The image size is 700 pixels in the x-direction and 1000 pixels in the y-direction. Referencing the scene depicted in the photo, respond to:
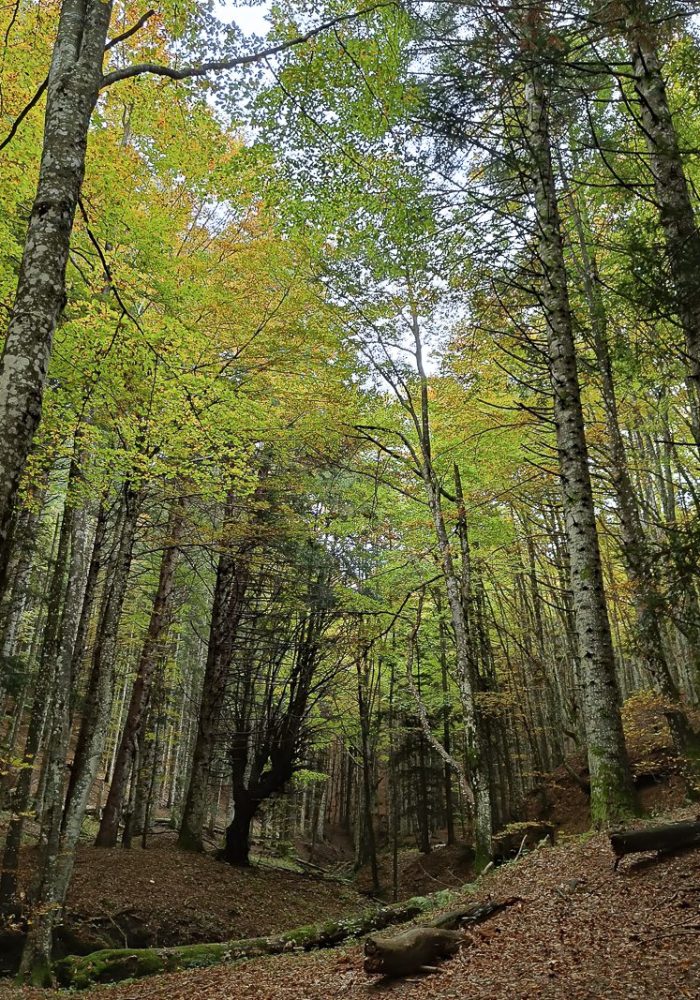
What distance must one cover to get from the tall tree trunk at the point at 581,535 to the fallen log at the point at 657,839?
1.12 m

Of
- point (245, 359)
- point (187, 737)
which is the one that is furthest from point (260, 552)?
point (187, 737)

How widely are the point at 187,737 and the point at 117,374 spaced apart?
66.7 ft

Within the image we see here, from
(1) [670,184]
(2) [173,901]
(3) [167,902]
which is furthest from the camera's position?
(2) [173,901]

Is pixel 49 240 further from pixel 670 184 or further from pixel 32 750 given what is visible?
pixel 32 750

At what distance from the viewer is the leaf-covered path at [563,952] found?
3.62 metres

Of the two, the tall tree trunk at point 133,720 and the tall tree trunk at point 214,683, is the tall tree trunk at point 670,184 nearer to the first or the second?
the tall tree trunk at point 214,683

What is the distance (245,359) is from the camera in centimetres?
1057

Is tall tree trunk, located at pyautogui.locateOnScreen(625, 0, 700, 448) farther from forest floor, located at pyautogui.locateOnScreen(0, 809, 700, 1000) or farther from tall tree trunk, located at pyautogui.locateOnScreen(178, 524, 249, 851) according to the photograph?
tall tree trunk, located at pyautogui.locateOnScreen(178, 524, 249, 851)

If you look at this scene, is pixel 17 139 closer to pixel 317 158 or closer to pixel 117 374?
pixel 117 374

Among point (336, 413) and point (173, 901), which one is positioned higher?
point (336, 413)

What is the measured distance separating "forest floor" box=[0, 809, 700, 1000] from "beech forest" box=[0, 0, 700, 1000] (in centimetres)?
5

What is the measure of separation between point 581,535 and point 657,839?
3.20m

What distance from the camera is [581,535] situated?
698 cm

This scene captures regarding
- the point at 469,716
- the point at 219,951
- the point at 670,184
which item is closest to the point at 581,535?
the point at 670,184
